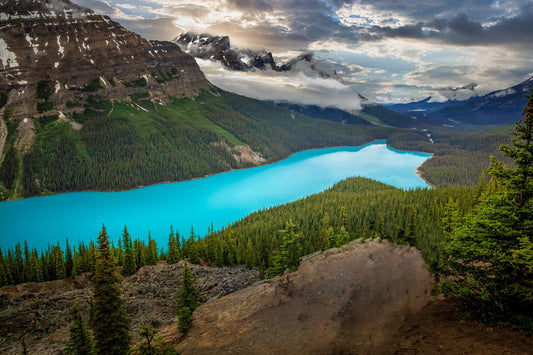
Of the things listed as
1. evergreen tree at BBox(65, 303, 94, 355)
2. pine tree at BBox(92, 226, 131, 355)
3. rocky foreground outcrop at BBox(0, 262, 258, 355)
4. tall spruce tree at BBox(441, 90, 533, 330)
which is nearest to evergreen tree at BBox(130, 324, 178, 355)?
pine tree at BBox(92, 226, 131, 355)

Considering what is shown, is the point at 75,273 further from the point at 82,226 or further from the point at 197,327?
the point at 82,226

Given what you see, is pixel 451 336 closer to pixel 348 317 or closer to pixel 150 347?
pixel 348 317

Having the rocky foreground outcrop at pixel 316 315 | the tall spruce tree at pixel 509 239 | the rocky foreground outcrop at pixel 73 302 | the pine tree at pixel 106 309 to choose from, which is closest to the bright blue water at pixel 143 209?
the rocky foreground outcrop at pixel 73 302

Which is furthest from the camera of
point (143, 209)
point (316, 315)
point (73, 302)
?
point (143, 209)

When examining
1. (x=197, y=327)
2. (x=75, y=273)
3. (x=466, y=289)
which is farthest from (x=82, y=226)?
(x=466, y=289)

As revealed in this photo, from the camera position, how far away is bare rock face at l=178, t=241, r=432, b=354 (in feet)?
76.4

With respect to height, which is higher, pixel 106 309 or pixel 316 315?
pixel 106 309

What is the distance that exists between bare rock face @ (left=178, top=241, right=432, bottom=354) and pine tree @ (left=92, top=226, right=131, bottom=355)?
6209 mm

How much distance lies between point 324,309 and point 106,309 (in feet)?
61.6

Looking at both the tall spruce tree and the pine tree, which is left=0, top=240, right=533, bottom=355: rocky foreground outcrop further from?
the pine tree

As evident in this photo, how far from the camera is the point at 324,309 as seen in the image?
27.8 meters

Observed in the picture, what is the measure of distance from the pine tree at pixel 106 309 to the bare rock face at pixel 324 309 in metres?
6.21

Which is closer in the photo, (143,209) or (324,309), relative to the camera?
(324,309)

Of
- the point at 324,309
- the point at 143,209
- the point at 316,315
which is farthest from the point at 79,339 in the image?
the point at 143,209
